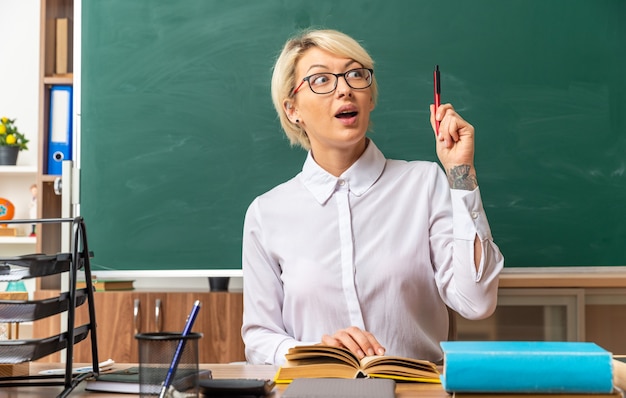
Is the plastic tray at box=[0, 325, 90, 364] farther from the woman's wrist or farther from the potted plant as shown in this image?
the potted plant

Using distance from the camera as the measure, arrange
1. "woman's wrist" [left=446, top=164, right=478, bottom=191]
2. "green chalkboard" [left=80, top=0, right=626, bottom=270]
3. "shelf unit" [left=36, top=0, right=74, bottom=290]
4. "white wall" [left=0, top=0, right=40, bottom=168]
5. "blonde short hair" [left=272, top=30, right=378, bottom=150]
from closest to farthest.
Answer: "woman's wrist" [left=446, top=164, right=478, bottom=191] → "blonde short hair" [left=272, top=30, right=378, bottom=150] → "green chalkboard" [left=80, top=0, right=626, bottom=270] → "shelf unit" [left=36, top=0, right=74, bottom=290] → "white wall" [left=0, top=0, right=40, bottom=168]

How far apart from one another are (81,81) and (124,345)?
0.96 meters

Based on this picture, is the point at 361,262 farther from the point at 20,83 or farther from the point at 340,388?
the point at 20,83

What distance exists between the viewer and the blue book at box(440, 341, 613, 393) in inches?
35.7

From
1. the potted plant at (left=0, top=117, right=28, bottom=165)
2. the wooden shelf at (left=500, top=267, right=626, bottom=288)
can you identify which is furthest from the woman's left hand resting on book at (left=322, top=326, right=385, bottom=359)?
the potted plant at (left=0, top=117, right=28, bottom=165)

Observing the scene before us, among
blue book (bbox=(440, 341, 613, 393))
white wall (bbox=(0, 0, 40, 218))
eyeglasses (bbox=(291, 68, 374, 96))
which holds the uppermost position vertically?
white wall (bbox=(0, 0, 40, 218))

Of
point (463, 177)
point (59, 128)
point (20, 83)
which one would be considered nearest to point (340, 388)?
point (463, 177)

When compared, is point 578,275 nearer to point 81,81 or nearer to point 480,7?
Result: point 480,7

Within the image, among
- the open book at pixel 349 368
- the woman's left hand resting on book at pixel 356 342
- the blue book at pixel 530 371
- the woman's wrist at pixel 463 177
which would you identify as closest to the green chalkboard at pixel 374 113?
the woman's wrist at pixel 463 177

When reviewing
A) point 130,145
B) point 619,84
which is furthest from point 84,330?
point 619,84

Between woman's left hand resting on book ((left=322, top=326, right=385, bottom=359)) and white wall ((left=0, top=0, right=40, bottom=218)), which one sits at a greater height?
white wall ((left=0, top=0, right=40, bottom=218))

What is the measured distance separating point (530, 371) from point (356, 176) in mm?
1075

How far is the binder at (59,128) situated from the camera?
10.2 ft

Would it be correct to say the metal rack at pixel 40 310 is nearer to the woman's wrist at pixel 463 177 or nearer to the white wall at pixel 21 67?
the woman's wrist at pixel 463 177
